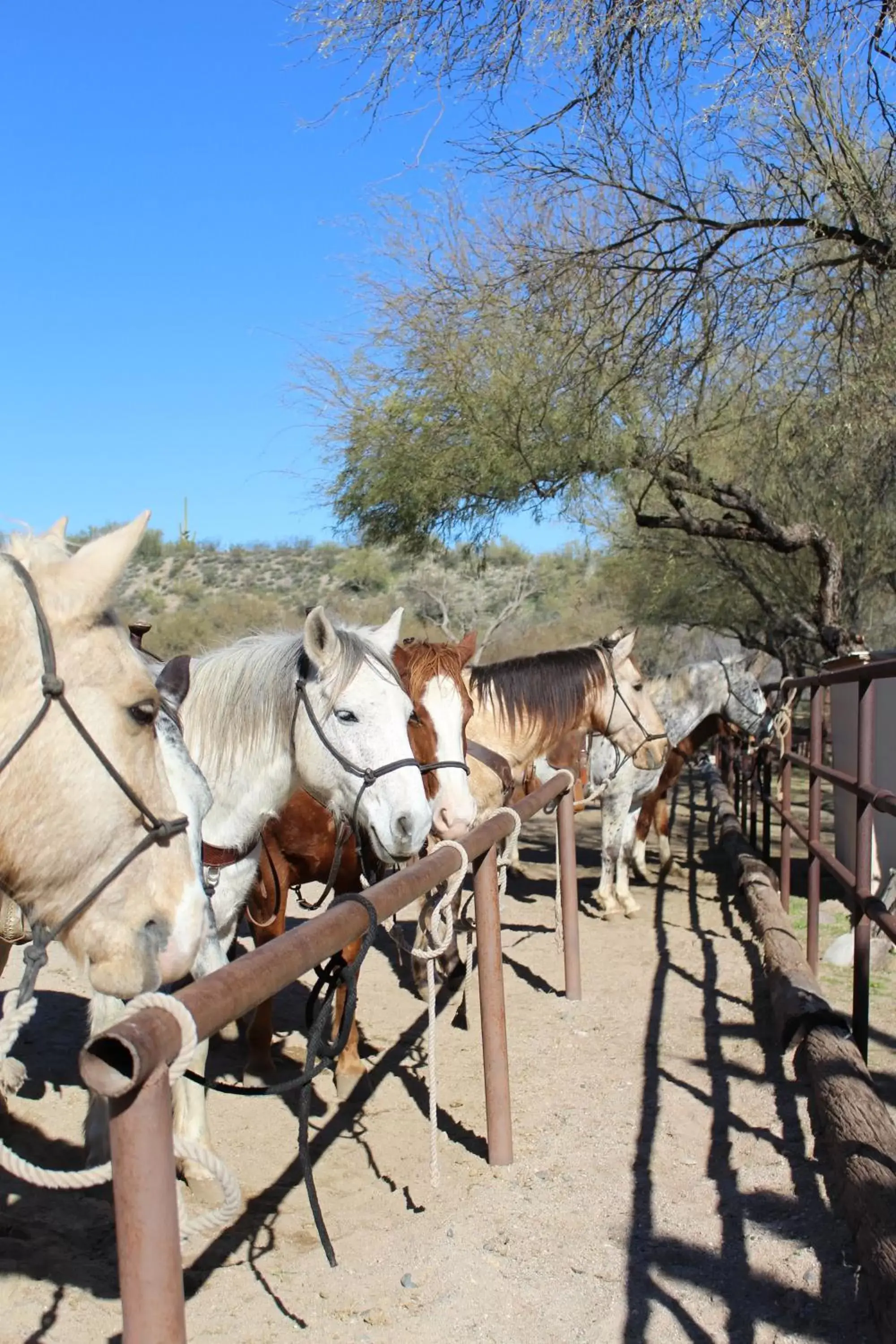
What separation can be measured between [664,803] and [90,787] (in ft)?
31.9

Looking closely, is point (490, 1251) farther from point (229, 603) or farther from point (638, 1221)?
point (229, 603)

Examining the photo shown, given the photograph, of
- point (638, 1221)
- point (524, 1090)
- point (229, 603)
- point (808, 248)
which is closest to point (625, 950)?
point (524, 1090)

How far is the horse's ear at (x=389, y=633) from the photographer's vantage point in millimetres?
4758

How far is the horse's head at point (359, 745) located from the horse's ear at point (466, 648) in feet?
4.78

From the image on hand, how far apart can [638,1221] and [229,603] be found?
1315 inches

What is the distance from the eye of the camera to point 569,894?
6.00 metres

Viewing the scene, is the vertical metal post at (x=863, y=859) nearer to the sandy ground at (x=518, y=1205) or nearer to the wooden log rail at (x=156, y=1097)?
the sandy ground at (x=518, y=1205)

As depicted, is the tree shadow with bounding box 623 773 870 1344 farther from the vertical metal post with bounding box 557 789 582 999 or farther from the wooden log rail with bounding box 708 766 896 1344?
the vertical metal post with bounding box 557 789 582 999

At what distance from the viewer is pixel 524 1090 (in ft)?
15.4

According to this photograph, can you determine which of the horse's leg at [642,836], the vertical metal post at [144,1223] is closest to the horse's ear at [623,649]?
the horse's leg at [642,836]

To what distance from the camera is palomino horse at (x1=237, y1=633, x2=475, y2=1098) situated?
4.83 metres

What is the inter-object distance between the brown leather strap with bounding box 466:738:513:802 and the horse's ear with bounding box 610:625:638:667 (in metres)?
2.20

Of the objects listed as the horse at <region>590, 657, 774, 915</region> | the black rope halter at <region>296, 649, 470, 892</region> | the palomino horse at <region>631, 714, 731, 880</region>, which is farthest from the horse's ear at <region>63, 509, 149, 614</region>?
the palomino horse at <region>631, 714, 731, 880</region>

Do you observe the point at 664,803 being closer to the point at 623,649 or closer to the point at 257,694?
the point at 623,649
